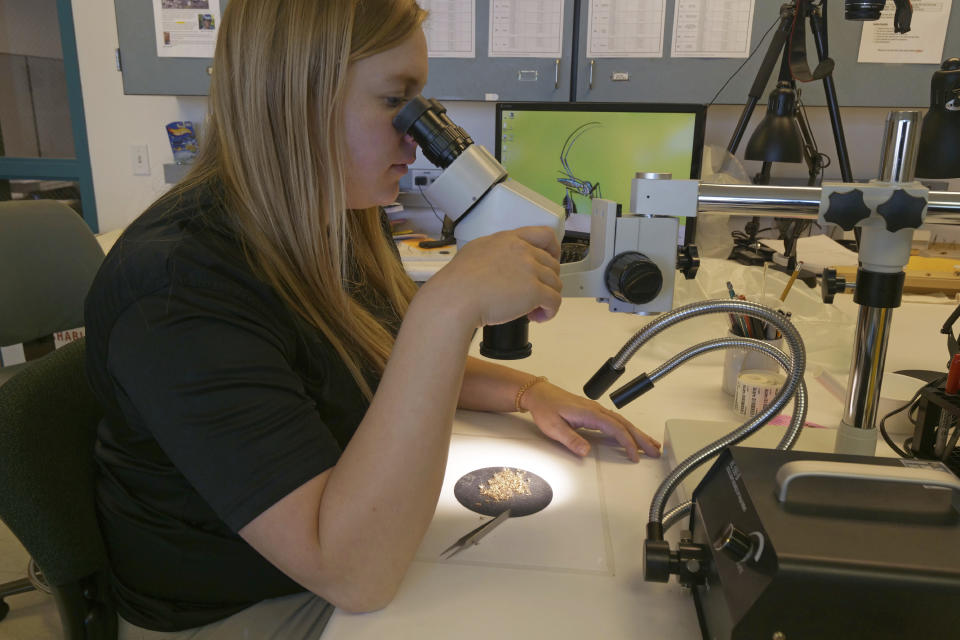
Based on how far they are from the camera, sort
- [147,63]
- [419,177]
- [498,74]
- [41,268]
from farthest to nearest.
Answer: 1. [419,177]
2. [147,63]
3. [498,74]
4. [41,268]

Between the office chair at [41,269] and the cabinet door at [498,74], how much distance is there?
116cm

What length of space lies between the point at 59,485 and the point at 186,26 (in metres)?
1.99

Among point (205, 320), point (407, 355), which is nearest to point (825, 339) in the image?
point (407, 355)

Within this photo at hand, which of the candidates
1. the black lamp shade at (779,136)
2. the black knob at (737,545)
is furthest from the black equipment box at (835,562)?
the black lamp shade at (779,136)

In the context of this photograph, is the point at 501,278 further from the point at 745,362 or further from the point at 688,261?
the point at 745,362

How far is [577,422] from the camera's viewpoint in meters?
1.00

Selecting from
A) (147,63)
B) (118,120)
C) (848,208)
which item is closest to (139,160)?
(118,120)

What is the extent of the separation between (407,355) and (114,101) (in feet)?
9.06

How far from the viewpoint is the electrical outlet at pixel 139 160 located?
2.90m

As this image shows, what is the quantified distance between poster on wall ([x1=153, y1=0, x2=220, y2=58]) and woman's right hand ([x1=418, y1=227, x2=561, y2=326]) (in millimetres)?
2033

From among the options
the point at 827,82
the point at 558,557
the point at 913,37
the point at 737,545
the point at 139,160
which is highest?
the point at 913,37

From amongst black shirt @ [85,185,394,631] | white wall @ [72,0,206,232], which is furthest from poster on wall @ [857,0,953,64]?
white wall @ [72,0,206,232]

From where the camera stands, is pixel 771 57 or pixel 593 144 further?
pixel 593 144

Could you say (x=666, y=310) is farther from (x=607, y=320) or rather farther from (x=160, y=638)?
(x=607, y=320)
